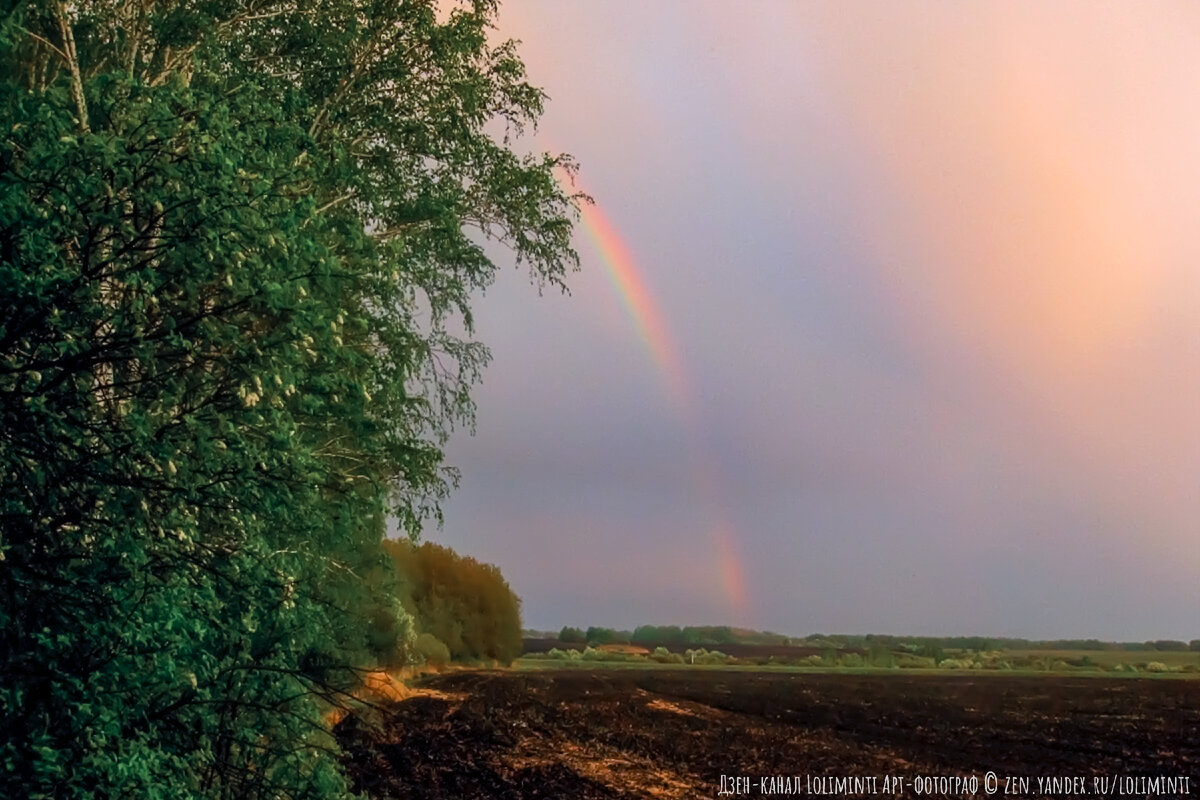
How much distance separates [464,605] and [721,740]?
50666mm

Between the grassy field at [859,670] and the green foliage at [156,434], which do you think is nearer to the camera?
the green foliage at [156,434]

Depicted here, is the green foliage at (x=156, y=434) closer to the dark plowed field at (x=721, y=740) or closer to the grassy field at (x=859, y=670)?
the dark plowed field at (x=721, y=740)

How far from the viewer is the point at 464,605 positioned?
87250mm

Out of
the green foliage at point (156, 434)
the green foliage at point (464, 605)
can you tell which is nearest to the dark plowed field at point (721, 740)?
the green foliage at point (156, 434)

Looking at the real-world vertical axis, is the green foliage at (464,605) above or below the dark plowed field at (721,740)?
above

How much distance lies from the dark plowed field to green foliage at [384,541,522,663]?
51.8ft

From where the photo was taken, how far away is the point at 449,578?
282ft

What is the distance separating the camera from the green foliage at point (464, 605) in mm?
82213

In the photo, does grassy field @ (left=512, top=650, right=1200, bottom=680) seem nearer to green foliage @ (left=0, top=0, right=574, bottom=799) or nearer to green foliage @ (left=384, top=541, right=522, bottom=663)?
green foliage @ (left=384, top=541, right=522, bottom=663)

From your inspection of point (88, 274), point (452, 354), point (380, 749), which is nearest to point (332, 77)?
point (452, 354)

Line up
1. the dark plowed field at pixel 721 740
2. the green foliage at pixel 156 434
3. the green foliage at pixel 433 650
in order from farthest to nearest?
the green foliage at pixel 433 650 → the dark plowed field at pixel 721 740 → the green foliage at pixel 156 434

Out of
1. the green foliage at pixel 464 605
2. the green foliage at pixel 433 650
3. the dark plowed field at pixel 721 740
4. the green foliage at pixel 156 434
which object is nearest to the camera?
the green foliage at pixel 156 434

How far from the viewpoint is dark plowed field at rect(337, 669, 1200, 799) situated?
28.0 m

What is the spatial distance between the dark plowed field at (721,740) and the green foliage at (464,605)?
51.8 feet
